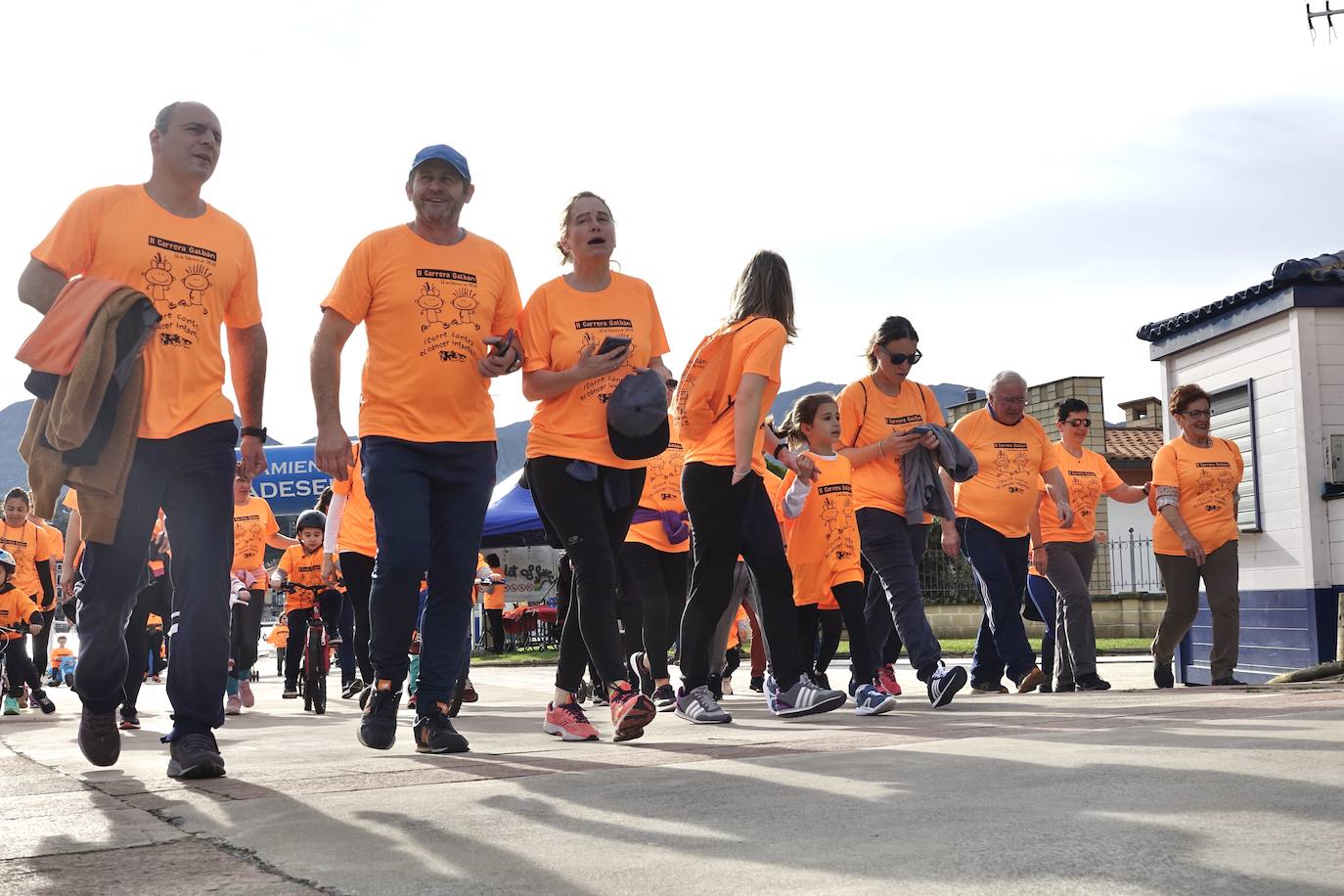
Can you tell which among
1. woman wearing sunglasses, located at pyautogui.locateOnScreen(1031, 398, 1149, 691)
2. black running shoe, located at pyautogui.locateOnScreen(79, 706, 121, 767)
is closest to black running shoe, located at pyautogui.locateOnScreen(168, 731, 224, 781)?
black running shoe, located at pyautogui.locateOnScreen(79, 706, 121, 767)

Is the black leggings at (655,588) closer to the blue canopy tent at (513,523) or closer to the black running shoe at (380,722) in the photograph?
the black running shoe at (380,722)

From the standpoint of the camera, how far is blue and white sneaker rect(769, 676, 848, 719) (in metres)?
6.34

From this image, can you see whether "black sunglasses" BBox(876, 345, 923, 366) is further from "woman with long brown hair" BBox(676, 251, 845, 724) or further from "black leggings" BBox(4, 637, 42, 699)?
"black leggings" BBox(4, 637, 42, 699)

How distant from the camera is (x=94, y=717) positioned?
4637mm

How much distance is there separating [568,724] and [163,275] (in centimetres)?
230

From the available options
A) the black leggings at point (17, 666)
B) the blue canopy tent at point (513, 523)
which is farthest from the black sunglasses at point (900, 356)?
the blue canopy tent at point (513, 523)

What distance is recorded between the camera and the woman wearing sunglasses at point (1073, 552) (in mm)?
9328

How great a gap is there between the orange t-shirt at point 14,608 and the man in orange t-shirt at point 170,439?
695cm

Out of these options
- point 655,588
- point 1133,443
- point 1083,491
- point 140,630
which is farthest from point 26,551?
point 1133,443

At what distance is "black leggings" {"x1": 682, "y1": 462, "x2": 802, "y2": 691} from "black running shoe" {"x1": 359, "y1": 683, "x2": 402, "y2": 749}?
1.71 m

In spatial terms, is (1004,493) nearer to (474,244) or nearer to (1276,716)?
(1276,716)

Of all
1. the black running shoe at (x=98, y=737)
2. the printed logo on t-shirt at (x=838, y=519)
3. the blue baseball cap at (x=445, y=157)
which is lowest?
the black running shoe at (x=98, y=737)

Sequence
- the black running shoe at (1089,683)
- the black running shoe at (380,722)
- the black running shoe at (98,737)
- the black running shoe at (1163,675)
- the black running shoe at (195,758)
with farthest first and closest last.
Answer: the black running shoe at (1163,675)
the black running shoe at (1089,683)
the black running shoe at (380,722)
the black running shoe at (98,737)
the black running shoe at (195,758)

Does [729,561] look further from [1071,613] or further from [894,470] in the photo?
[1071,613]
